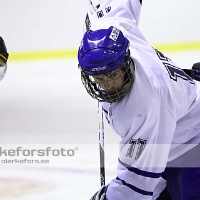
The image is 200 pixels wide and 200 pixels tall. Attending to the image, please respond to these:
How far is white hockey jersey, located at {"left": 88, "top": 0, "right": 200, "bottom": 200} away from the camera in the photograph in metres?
1.47

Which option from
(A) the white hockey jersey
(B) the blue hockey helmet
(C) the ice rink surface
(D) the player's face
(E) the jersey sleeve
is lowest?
(C) the ice rink surface

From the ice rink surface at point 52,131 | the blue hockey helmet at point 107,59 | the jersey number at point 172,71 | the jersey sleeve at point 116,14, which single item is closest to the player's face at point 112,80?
the blue hockey helmet at point 107,59

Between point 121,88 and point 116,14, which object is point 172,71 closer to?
point 121,88

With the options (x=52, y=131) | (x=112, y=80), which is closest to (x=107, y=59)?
(x=112, y=80)

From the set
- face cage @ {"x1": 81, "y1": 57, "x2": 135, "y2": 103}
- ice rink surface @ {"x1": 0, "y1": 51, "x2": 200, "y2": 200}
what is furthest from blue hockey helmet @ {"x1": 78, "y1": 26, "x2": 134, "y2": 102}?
ice rink surface @ {"x1": 0, "y1": 51, "x2": 200, "y2": 200}

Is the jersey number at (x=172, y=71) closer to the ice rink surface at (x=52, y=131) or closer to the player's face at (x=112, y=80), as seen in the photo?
the player's face at (x=112, y=80)

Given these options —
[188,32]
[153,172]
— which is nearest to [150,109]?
[153,172]

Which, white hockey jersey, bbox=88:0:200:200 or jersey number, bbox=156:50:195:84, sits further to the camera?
jersey number, bbox=156:50:195:84

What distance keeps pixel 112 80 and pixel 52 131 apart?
1.48 metres

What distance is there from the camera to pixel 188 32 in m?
4.19

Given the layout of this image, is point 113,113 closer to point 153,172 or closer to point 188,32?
point 153,172

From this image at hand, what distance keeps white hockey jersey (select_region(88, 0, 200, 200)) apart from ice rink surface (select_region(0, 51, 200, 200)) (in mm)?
593

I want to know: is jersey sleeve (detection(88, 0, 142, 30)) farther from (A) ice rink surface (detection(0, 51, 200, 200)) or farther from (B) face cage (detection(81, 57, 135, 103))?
(A) ice rink surface (detection(0, 51, 200, 200))

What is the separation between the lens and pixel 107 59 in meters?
1.42
